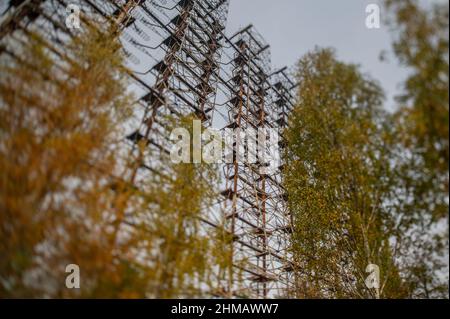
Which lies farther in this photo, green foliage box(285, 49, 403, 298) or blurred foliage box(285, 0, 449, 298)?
green foliage box(285, 49, 403, 298)

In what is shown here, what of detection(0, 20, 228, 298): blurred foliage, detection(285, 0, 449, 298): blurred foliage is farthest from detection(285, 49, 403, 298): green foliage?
detection(0, 20, 228, 298): blurred foliage

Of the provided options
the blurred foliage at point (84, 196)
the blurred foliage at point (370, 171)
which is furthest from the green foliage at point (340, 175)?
the blurred foliage at point (84, 196)

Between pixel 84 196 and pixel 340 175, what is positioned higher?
pixel 340 175

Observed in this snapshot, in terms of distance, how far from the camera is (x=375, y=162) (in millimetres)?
9641

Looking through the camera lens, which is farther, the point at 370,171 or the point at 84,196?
the point at 370,171

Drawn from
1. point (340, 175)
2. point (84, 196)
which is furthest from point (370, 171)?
point (84, 196)

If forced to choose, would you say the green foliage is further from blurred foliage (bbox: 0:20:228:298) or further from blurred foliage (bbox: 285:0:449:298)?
blurred foliage (bbox: 0:20:228:298)

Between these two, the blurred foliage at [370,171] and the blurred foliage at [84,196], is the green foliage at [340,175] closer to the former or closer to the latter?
the blurred foliage at [370,171]

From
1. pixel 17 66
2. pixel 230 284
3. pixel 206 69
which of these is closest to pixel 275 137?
pixel 206 69

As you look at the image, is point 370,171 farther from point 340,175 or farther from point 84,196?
point 84,196

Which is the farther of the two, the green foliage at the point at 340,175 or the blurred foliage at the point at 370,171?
the green foliage at the point at 340,175

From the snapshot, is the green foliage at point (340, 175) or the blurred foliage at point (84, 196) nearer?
the blurred foliage at point (84, 196)

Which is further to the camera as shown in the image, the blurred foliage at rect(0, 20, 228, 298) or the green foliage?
the green foliage

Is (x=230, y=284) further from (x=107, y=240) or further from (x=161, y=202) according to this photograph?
(x=107, y=240)
